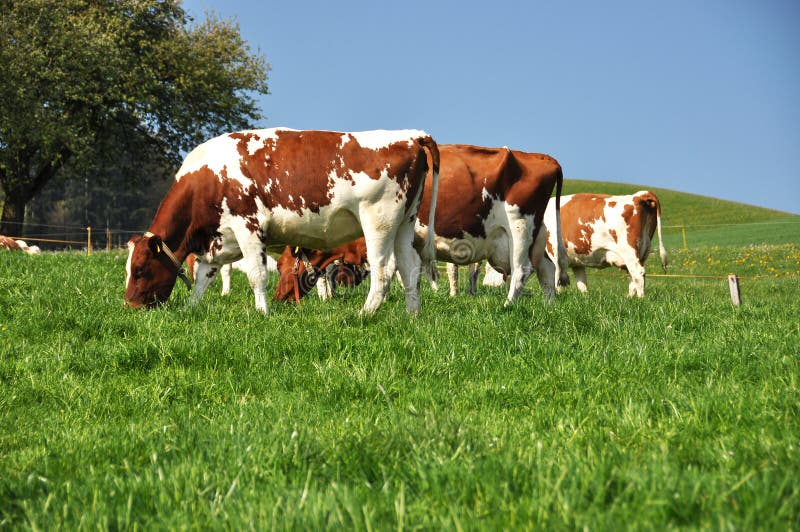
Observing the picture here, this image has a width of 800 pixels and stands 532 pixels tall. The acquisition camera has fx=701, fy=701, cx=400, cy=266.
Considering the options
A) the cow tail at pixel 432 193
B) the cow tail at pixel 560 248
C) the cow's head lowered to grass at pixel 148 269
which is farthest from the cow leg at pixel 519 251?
the cow's head lowered to grass at pixel 148 269

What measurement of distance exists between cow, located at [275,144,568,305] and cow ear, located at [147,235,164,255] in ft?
11.7

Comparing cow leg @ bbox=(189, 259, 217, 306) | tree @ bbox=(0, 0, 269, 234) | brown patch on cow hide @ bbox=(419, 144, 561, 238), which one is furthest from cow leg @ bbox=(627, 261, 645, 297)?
tree @ bbox=(0, 0, 269, 234)

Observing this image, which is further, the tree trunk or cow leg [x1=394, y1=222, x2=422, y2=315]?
the tree trunk

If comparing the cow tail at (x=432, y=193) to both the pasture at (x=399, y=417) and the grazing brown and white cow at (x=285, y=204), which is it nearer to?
the grazing brown and white cow at (x=285, y=204)

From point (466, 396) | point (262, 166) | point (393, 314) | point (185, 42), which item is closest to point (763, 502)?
point (466, 396)

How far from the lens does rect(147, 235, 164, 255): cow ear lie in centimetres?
886

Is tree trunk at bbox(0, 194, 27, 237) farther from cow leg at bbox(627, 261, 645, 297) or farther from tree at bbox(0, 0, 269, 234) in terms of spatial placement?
cow leg at bbox(627, 261, 645, 297)

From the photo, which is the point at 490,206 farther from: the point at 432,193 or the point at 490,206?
the point at 432,193

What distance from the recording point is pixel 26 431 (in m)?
4.34

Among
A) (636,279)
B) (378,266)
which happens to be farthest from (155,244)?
(636,279)

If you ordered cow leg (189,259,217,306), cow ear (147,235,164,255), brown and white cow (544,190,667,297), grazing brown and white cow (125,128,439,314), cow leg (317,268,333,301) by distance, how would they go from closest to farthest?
grazing brown and white cow (125,128,439,314)
cow ear (147,235,164,255)
cow leg (189,259,217,306)
cow leg (317,268,333,301)
brown and white cow (544,190,667,297)

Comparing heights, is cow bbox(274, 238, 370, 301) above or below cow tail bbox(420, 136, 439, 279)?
below

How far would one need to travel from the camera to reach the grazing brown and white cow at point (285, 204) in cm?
827

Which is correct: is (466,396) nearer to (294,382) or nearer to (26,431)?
(294,382)
